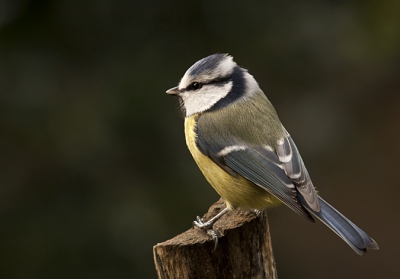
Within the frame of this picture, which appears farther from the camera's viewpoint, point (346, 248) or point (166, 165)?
point (346, 248)

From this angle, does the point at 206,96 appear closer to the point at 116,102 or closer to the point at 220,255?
the point at 116,102

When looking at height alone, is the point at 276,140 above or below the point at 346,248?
above

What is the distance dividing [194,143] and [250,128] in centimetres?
28

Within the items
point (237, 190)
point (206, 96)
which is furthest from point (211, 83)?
point (237, 190)

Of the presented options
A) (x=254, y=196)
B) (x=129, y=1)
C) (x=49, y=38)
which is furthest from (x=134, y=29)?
(x=254, y=196)

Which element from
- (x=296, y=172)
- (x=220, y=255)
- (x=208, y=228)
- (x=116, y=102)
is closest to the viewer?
(x=220, y=255)

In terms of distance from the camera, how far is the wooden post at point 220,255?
8.04 feet

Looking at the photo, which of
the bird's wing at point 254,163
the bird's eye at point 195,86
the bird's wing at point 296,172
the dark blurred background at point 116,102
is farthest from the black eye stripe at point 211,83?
the dark blurred background at point 116,102

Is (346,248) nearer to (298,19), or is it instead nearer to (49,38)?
(298,19)

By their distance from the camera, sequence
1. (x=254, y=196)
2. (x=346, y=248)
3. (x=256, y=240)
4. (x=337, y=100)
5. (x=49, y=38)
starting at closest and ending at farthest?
(x=256, y=240) < (x=254, y=196) < (x=49, y=38) < (x=337, y=100) < (x=346, y=248)

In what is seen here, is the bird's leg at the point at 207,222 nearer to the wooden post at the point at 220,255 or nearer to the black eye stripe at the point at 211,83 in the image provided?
the wooden post at the point at 220,255

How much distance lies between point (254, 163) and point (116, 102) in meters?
1.12

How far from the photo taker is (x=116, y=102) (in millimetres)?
3568

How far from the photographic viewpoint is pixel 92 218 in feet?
11.9
